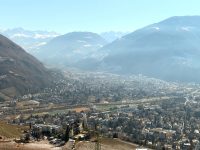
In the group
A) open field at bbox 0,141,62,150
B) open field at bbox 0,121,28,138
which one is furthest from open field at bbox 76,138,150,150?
open field at bbox 0,121,28,138

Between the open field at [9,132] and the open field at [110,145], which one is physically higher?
the open field at [9,132]

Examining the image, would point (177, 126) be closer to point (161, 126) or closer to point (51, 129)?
point (161, 126)

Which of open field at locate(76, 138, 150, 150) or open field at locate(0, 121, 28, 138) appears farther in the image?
open field at locate(0, 121, 28, 138)

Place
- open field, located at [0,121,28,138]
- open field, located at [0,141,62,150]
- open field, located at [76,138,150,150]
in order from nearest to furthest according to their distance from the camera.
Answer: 1. open field, located at [0,141,62,150]
2. open field, located at [76,138,150,150]
3. open field, located at [0,121,28,138]

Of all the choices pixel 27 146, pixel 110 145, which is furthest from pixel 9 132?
pixel 110 145

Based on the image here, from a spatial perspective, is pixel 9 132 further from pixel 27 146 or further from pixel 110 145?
pixel 110 145

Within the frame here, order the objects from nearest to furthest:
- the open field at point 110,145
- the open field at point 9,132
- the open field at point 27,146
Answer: the open field at point 27,146
the open field at point 110,145
the open field at point 9,132

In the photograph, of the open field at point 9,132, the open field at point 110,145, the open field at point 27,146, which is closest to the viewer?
the open field at point 27,146

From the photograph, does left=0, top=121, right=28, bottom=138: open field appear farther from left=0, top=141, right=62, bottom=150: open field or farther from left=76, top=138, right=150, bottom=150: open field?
left=76, top=138, right=150, bottom=150: open field

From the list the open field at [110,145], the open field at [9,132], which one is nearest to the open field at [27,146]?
the open field at [110,145]

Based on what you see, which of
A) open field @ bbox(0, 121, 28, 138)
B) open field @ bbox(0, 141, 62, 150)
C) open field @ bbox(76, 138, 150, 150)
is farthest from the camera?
open field @ bbox(0, 121, 28, 138)

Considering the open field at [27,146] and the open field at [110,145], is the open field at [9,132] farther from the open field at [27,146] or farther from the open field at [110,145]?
A: the open field at [110,145]
